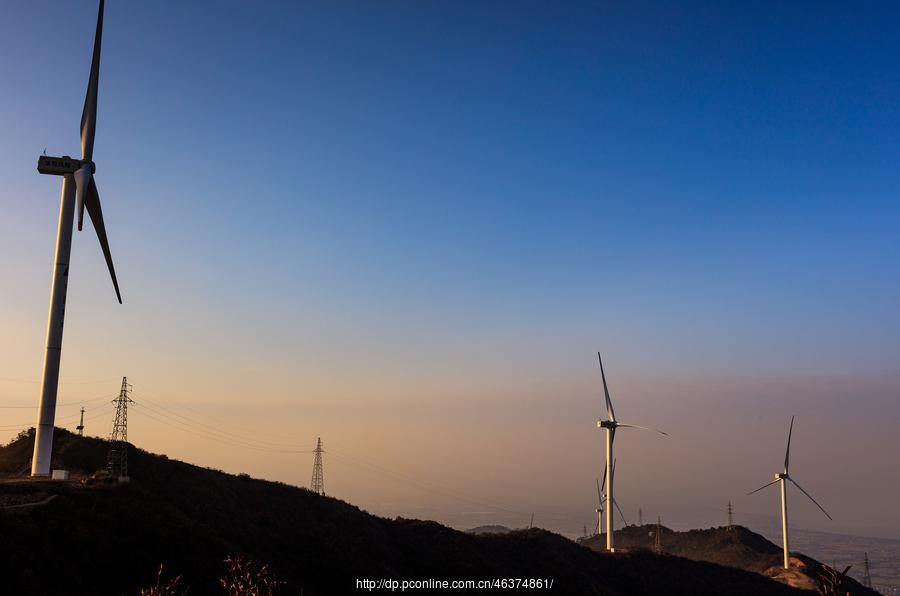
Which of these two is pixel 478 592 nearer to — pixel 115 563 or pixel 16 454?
pixel 115 563

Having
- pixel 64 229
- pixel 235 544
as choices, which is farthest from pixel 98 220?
pixel 235 544

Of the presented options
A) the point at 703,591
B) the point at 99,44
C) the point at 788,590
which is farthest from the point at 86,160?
the point at 788,590

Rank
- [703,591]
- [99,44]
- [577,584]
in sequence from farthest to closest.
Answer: [703,591], [577,584], [99,44]

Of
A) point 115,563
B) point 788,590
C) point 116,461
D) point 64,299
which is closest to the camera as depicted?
point 115,563

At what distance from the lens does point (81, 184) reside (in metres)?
79.3

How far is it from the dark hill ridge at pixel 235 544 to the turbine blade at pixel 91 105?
1499 inches

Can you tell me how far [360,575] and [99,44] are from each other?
2906 inches

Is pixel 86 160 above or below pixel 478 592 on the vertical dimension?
above

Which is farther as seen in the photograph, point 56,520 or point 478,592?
point 478,592

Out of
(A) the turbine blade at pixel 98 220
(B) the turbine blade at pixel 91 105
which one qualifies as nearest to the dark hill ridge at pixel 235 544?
(A) the turbine blade at pixel 98 220

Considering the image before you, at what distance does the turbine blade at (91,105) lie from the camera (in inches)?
3211

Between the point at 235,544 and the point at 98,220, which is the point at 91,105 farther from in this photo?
the point at 235,544

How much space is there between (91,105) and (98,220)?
13567 millimetres

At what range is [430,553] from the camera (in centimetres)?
11562
